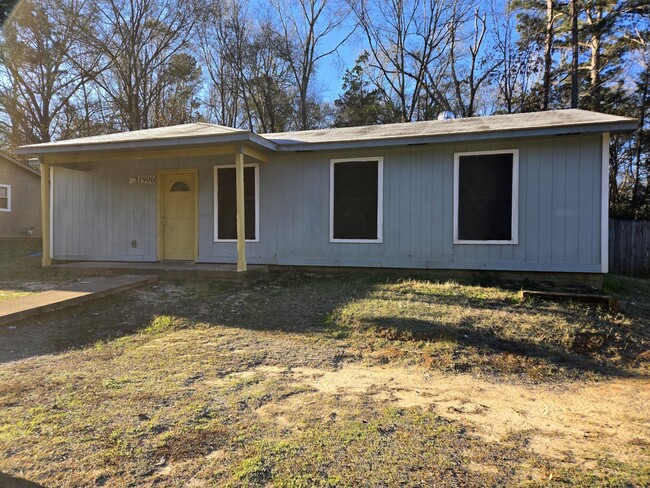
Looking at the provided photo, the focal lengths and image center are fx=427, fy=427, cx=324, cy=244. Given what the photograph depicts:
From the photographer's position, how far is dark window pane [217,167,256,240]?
8656 millimetres

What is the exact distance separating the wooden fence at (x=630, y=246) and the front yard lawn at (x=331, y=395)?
8.46 meters

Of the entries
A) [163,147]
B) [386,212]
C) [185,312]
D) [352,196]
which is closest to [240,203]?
[163,147]

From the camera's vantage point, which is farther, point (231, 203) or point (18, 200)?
point (18, 200)

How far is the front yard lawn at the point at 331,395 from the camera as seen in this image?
2160mm

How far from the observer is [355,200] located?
8.03 meters

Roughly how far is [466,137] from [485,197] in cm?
111

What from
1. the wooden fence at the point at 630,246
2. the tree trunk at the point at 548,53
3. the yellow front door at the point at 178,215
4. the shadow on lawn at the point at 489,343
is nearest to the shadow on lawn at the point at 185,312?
the shadow on lawn at the point at 489,343

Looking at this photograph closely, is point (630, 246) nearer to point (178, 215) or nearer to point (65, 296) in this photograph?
point (178, 215)

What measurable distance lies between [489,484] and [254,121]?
969 inches

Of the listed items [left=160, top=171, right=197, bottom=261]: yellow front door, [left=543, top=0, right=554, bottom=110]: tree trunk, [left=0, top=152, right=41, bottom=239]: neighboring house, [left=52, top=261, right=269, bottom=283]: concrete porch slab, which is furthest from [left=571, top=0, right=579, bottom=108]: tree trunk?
[left=0, top=152, right=41, bottom=239]: neighboring house

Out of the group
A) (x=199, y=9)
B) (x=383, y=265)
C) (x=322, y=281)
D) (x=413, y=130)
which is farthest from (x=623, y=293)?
(x=199, y=9)

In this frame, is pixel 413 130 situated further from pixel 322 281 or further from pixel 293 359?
pixel 293 359

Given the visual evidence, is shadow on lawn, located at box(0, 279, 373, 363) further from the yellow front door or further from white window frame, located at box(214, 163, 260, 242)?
the yellow front door

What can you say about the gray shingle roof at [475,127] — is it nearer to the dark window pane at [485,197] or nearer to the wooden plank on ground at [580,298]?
the dark window pane at [485,197]
